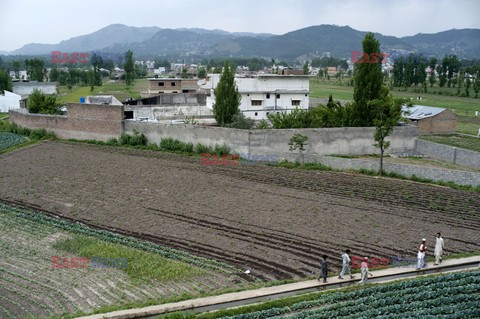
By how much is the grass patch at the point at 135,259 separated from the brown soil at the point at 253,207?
1.24 m

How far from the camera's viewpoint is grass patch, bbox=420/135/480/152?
32.6m

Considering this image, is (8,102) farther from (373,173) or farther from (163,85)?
(373,173)

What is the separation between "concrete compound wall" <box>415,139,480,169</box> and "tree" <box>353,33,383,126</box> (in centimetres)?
359

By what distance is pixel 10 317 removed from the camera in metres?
12.6

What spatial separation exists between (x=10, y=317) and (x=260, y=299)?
6.29m

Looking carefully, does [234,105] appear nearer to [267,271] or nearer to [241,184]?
[241,184]

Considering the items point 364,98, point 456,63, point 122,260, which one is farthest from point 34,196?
point 456,63

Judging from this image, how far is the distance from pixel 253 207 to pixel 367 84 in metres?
15.6

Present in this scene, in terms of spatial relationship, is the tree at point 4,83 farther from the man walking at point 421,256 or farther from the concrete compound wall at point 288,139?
the man walking at point 421,256

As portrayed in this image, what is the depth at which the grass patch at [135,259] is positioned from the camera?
14734 millimetres

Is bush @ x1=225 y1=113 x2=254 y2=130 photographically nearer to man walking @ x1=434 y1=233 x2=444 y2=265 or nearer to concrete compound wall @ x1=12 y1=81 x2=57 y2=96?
man walking @ x1=434 y1=233 x2=444 y2=265

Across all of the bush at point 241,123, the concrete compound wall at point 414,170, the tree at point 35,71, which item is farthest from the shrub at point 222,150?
the tree at point 35,71

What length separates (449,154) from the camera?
28.7 metres

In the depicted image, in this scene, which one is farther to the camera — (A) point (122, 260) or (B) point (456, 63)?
(B) point (456, 63)
